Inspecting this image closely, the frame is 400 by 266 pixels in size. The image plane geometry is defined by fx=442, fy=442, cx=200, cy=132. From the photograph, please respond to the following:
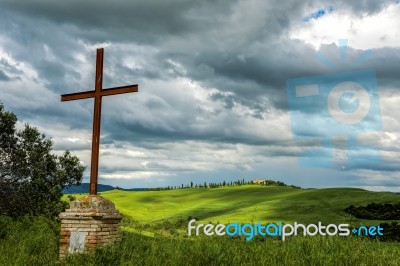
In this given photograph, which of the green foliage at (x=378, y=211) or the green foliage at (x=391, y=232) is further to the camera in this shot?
the green foliage at (x=378, y=211)

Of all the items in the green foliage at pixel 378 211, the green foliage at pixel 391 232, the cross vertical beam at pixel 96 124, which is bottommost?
the green foliage at pixel 391 232

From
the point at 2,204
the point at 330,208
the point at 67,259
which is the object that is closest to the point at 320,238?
the point at 67,259

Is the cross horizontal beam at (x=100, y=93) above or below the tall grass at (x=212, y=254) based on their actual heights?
above

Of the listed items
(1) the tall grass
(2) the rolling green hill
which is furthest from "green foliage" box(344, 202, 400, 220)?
(1) the tall grass

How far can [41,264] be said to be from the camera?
12.2m

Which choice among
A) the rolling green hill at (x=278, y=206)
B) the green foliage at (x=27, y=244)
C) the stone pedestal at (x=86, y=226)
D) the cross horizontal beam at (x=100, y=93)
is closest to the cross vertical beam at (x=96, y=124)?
the cross horizontal beam at (x=100, y=93)

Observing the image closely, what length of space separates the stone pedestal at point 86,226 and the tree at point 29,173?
46.5 ft

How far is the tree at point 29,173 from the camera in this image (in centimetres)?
2556

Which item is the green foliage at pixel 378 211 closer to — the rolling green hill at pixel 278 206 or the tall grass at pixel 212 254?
the rolling green hill at pixel 278 206

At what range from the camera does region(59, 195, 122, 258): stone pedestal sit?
11887mm

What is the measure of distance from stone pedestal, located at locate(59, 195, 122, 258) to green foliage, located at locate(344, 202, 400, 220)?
22.3 meters

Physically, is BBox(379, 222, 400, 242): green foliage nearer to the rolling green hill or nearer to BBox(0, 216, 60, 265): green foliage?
the rolling green hill

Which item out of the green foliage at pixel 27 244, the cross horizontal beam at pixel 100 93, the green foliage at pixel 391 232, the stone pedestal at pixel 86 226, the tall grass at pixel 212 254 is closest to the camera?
the tall grass at pixel 212 254

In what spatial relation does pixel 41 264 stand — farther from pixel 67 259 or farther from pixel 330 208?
pixel 330 208
